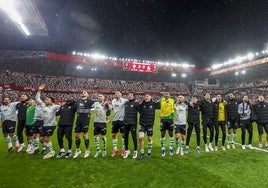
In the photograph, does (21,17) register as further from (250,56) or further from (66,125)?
(250,56)

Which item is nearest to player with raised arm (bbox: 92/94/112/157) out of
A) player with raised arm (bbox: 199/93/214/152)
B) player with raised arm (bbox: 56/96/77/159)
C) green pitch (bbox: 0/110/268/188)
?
green pitch (bbox: 0/110/268/188)

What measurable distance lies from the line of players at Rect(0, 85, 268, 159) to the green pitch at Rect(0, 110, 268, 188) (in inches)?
20.8

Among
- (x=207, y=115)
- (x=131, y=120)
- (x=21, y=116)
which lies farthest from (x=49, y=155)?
(x=207, y=115)

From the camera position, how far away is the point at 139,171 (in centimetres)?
676

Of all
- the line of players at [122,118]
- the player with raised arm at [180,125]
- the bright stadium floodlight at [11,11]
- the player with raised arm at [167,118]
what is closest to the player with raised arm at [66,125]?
the line of players at [122,118]

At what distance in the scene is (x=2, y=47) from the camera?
35.2 m

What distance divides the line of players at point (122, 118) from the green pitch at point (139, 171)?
0.53m

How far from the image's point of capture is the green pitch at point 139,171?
231 inches

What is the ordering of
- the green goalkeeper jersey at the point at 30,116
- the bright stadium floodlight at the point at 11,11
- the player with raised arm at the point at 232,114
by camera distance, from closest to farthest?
the green goalkeeper jersey at the point at 30,116
the player with raised arm at the point at 232,114
the bright stadium floodlight at the point at 11,11

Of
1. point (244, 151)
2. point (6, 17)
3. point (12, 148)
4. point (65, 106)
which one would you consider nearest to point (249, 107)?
point (244, 151)

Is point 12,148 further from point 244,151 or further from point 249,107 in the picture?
point 249,107

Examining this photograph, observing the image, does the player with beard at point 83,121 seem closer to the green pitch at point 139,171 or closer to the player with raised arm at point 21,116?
the green pitch at point 139,171

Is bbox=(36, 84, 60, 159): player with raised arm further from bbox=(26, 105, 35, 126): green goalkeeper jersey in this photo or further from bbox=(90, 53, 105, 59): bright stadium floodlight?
bbox=(90, 53, 105, 59): bright stadium floodlight

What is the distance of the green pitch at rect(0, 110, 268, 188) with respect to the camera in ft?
19.2
